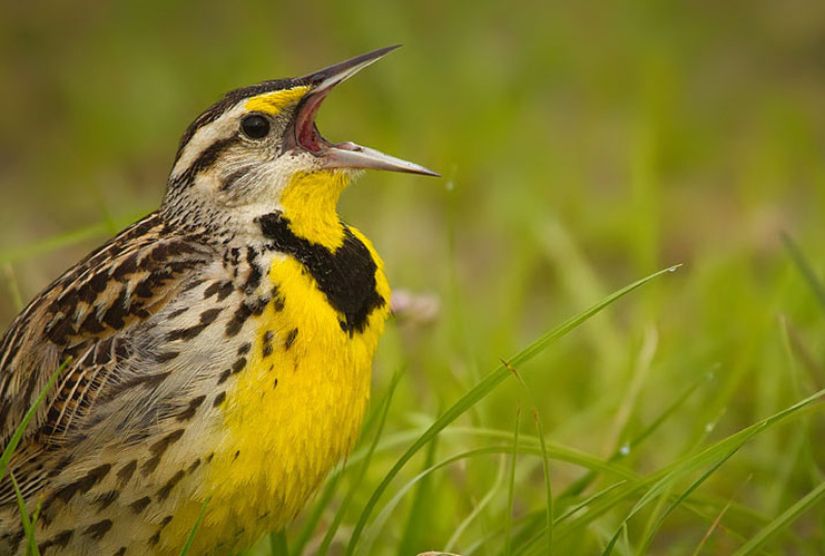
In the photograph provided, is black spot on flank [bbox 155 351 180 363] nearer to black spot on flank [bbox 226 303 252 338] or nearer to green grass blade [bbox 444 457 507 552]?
black spot on flank [bbox 226 303 252 338]

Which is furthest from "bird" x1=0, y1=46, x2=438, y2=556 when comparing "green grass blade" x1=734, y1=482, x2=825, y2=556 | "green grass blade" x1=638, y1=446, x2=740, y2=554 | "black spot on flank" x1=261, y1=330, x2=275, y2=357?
"green grass blade" x1=734, y1=482, x2=825, y2=556

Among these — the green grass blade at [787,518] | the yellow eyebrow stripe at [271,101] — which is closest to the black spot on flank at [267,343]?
the yellow eyebrow stripe at [271,101]

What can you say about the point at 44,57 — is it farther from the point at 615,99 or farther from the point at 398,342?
the point at 398,342

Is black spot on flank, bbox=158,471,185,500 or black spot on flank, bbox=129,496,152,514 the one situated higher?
black spot on flank, bbox=158,471,185,500

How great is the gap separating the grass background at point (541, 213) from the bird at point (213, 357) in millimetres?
231

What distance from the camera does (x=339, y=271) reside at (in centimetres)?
315

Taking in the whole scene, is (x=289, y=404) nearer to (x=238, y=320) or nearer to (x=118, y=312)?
(x=238, y=320)

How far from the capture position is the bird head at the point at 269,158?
3.20 m

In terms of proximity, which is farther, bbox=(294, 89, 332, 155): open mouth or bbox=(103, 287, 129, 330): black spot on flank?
bbox=(294, 89, 332, 155): open mouth

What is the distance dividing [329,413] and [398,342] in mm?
1575

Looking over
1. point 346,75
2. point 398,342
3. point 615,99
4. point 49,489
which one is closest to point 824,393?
point 346,75

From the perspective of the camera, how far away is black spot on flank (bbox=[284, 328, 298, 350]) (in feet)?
9.69

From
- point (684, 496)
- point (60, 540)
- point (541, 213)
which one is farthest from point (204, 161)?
point (541, 213)

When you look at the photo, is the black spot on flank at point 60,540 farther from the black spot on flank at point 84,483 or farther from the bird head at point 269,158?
the bird head at point 269,158
